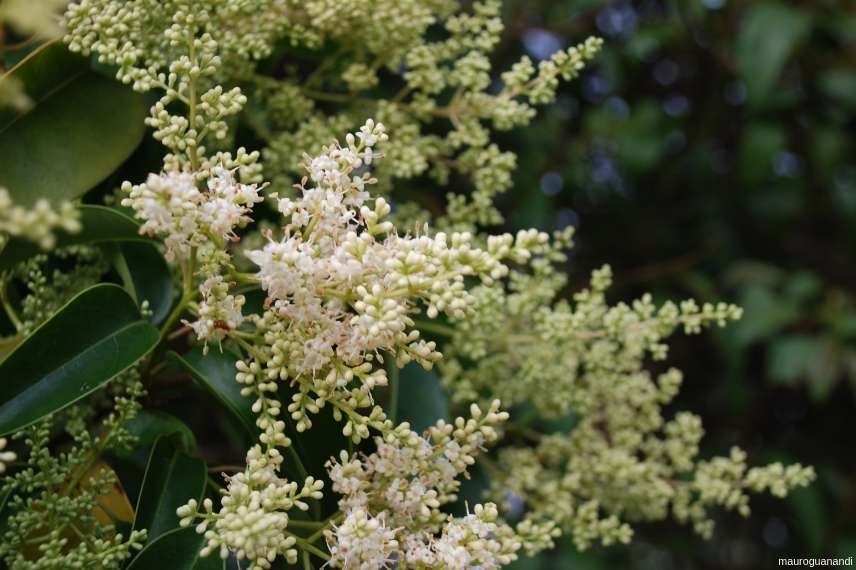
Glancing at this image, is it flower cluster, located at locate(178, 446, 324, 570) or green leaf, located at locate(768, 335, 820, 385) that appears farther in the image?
green leaf, located at locate(768, 335, 820, 385)

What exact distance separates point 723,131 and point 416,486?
174 centimetres

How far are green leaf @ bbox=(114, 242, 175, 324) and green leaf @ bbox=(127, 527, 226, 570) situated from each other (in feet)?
0.71

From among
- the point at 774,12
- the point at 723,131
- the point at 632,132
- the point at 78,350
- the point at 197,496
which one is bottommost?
the point at 723,131

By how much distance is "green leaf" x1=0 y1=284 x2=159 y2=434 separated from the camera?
70 cm

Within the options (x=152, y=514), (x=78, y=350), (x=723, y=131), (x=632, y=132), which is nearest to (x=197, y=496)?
(x=152, y=514)

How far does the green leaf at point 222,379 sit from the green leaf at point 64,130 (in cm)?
21

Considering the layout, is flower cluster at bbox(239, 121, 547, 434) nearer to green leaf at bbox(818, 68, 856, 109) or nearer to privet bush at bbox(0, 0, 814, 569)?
privet bush at bbox(0, 0, 814, 569)

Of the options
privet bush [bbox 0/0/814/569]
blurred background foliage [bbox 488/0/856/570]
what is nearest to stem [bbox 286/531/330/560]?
privet bush [bbox 0/0/814/569]

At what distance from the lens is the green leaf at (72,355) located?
0.70 m

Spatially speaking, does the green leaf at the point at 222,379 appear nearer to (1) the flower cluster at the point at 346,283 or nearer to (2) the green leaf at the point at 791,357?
(1) the flower cluster at the point at 346,283

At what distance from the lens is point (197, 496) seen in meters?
0.75

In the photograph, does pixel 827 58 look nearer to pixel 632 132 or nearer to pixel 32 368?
pixel 632 132

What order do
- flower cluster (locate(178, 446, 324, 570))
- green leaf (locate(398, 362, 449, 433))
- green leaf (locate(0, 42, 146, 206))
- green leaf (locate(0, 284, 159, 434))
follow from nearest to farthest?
flower cluster (locate(178, 446, 324, 570))
green leaf (locate(0, 284, 159, 434))
green leaf (locate(0, 42, 146, 206))
green leaf (locate(398, 362, 449, 433))

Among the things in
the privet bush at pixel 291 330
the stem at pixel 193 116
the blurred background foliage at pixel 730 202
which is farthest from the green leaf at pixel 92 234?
the blurred background foliage at pixel 730 202
